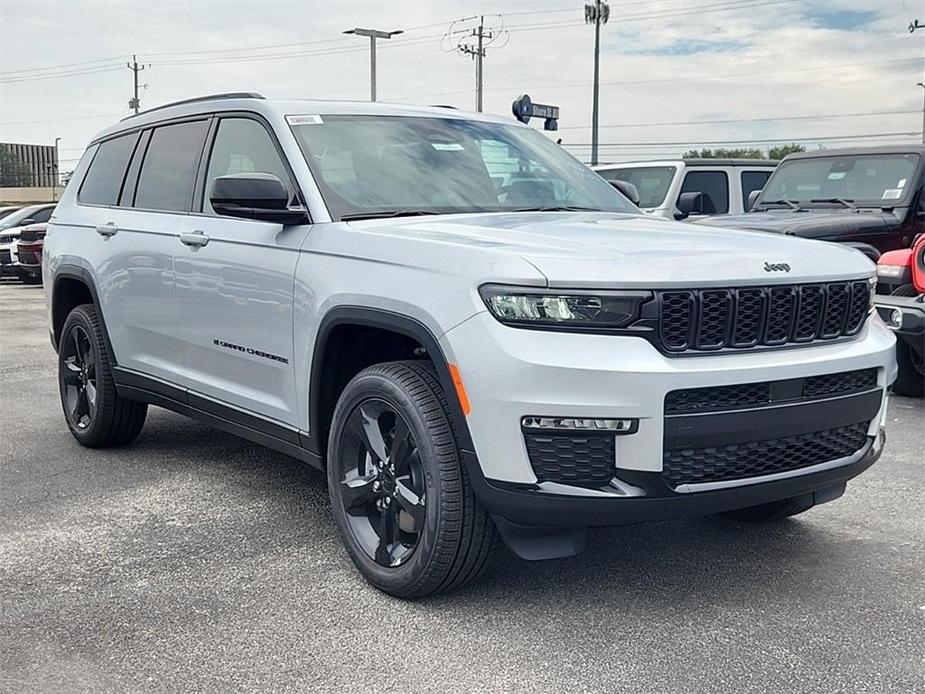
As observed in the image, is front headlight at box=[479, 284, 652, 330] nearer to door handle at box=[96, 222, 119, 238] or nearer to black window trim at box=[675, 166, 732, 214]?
door handle at box=[96, 222, 119, 238]

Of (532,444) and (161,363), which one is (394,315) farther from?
(161,363)

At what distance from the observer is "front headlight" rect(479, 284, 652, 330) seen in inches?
124

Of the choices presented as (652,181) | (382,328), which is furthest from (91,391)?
(652,181)

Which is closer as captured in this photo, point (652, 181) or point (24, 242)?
point (652, 181)

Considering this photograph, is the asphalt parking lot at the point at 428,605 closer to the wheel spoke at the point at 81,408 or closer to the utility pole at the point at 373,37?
the wheel spoke at the point at 81,408

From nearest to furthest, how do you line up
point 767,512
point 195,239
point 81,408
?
point 767,512
point 195,239
point 81,408

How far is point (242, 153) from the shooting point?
4777 millimetres

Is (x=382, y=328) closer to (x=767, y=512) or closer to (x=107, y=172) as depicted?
(x=767, y=512)

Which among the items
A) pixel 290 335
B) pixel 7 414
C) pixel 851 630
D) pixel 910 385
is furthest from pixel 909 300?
pixel 7 414

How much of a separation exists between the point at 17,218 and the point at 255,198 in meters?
18.8

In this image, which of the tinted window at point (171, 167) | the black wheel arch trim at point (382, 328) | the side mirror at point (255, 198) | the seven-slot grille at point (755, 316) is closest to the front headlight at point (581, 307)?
the seven-slot grille at point (755, 316)

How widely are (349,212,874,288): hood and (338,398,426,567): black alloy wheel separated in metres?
0.66

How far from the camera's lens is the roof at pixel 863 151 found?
950cm

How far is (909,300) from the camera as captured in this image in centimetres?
682
